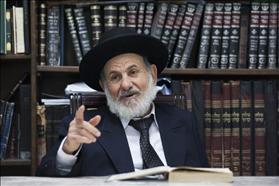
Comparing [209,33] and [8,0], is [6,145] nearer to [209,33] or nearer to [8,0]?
[8,0]

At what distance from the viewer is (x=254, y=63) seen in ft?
7.11

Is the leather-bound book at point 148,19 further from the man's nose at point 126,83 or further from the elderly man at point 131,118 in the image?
the man's nose at point 126,83

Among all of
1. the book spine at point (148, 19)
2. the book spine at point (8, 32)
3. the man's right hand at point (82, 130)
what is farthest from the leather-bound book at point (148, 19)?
the man's right hand at point (82, 130)

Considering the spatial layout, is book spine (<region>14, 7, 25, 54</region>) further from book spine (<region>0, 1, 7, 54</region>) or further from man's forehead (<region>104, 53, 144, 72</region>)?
man's forehead (<region>104, 53, 144, 72</region>)

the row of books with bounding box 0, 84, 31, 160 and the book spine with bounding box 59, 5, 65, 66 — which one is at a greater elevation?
the book spine with bounding box 59, 5, 65, 66

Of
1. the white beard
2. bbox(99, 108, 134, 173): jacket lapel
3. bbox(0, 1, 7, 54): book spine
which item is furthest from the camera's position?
bbox(0, 1, 7, 54): book spine

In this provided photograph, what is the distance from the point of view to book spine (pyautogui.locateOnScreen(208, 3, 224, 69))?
2162mm

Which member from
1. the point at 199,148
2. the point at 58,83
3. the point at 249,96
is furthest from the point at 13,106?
the point at 249,96

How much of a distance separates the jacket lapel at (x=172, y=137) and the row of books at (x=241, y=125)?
27cm

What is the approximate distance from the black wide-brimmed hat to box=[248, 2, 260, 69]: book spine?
419mm

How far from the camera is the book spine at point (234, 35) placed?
216 cm

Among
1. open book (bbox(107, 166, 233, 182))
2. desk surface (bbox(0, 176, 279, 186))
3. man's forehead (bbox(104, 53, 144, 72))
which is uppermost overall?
man's forehead (bbox(104, 53, 144, 72))

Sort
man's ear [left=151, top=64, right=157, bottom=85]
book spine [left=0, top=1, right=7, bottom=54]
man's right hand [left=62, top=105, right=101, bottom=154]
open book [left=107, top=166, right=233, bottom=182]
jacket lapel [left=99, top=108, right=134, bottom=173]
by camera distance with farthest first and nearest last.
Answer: book spine [left=0, top=1, right=7, bottom=54]
man's ear [left=151, top=64, right=157, bottom=85]
jacket lapel [left=99, top=108, right=134, bottom=173]
man's right hand [left=62, top=105, right=101, bottom=154]
open book [left=107, top=166, right=233, bottom=182]

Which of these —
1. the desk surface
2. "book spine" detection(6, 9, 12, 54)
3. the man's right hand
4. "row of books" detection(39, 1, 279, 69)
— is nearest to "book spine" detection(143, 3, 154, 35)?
"row of books" detection(39, 1, 279, 69)
